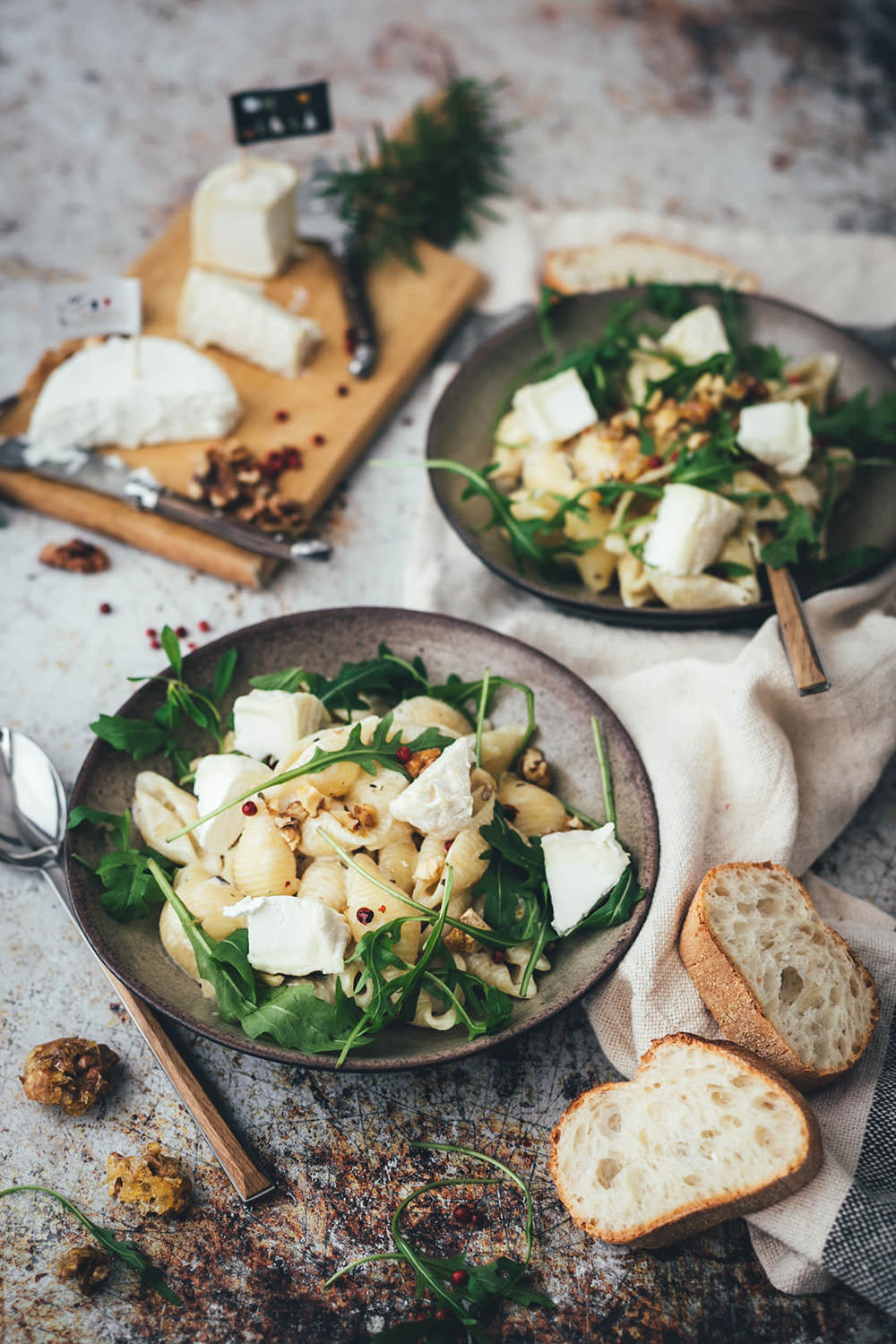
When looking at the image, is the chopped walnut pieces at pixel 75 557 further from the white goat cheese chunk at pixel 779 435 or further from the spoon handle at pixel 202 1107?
→ the white goat cheese chunk at pixel 779 435

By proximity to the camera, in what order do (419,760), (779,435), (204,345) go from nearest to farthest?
(419,760) → (779,435) → (204,345)

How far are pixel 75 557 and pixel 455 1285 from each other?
1.78 m

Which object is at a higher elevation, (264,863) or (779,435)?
(779,435)

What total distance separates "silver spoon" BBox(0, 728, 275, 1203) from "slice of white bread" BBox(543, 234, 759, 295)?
195 centimetres

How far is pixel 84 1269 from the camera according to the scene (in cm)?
161

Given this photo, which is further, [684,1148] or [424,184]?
[424,184]

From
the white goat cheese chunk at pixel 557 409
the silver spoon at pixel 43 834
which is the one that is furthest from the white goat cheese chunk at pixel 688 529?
the silver spoon at pixel 43 834

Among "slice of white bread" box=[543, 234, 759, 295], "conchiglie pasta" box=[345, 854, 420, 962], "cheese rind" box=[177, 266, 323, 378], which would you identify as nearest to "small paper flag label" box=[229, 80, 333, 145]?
"cheese rind" box=[177, 266, 323, 378]

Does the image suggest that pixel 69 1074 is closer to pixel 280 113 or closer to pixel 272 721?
Answer: pixel 272 721

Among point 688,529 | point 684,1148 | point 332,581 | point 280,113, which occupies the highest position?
point 280,113

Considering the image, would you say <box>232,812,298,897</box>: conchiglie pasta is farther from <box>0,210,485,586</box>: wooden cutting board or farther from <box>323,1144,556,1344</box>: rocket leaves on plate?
<box>0,210,485,586</box>: wooden cutting board

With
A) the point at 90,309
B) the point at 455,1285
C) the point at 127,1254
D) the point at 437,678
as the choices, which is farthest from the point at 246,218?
the point at 455,1285

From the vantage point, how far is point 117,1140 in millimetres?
1783

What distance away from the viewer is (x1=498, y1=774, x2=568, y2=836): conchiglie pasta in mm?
1870
